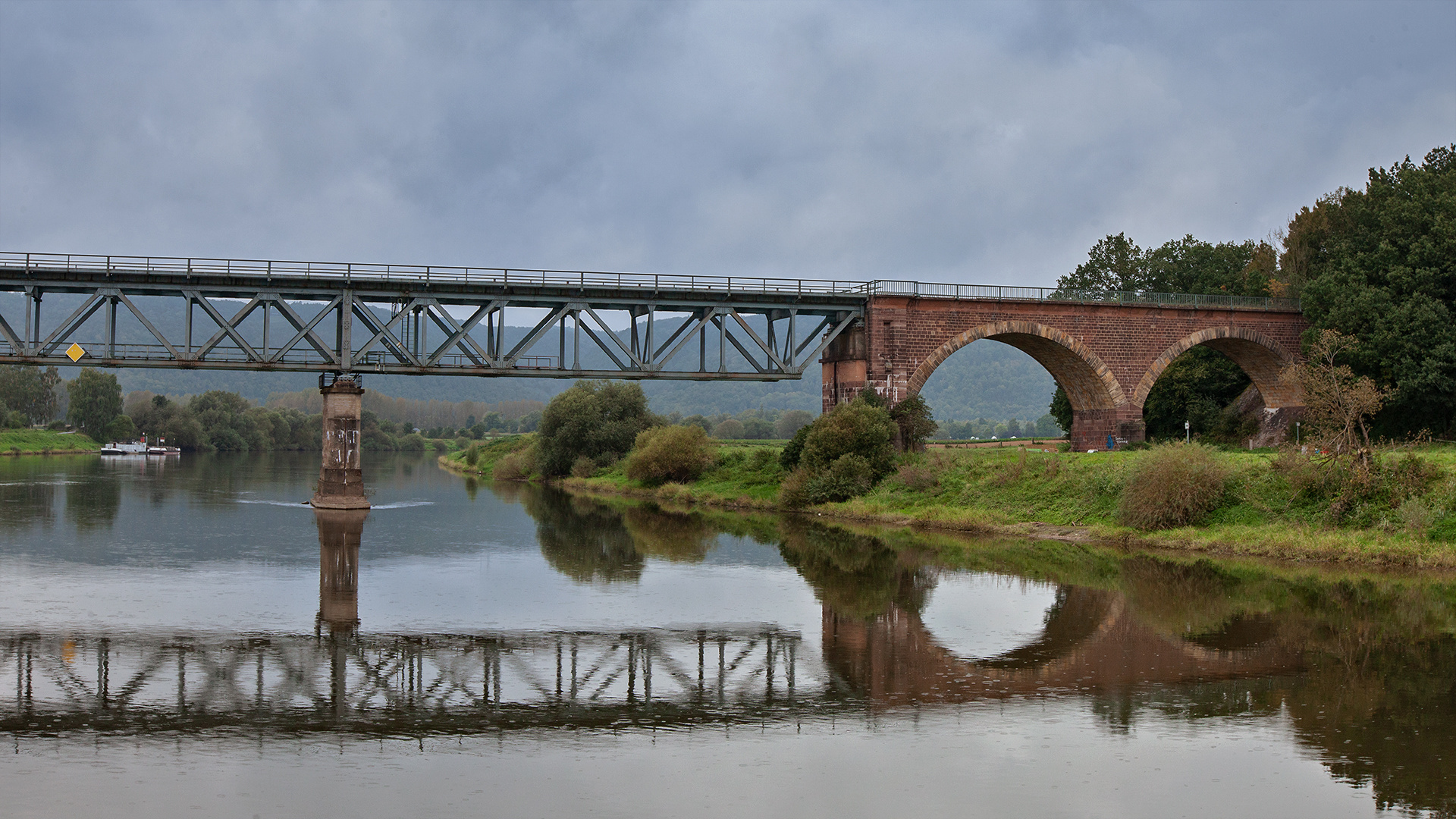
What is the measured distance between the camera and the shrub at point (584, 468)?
6731cm

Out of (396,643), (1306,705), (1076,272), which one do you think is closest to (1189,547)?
(1306,705)

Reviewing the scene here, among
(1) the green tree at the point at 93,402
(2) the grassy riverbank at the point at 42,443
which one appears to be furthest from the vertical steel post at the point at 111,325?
(1) the green tree at the point at 93,402

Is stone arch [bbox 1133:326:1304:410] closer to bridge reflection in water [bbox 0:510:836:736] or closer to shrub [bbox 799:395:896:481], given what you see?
shrub [bbox 799:395:896:481]

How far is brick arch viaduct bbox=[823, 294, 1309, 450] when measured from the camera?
49250mm

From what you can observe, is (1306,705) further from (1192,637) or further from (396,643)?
(396,643)

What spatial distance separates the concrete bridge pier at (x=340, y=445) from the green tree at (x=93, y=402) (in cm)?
9531

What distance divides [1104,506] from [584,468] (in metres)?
37.2

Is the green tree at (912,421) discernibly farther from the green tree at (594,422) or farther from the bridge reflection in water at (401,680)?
the bridge reflection in water at (401,680)

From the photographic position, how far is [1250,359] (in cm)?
5731

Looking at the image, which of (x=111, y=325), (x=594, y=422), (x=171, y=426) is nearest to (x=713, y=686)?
(x=111, y=325)

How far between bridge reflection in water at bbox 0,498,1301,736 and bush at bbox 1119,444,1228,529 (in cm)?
1326

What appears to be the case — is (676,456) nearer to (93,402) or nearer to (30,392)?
(93,402)

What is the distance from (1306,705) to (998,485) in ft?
88.6

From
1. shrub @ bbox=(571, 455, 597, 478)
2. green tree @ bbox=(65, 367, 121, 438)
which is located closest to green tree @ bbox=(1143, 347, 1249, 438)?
shrub @ bbox=(571, 455, 597, 478)
